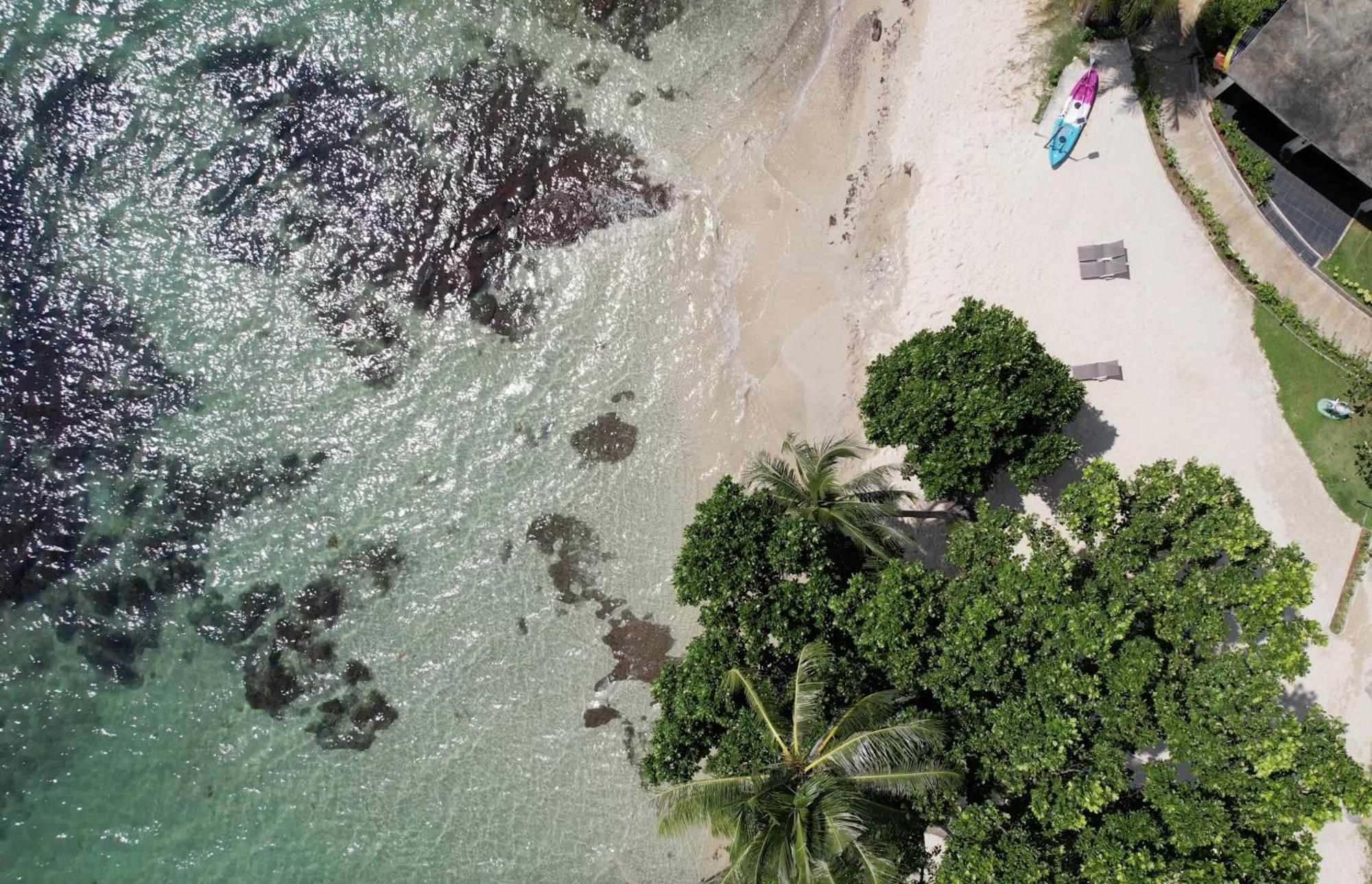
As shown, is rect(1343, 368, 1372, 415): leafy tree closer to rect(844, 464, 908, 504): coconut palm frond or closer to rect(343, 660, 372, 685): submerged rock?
rect(844, 464, 908, 504): coconut palm frond

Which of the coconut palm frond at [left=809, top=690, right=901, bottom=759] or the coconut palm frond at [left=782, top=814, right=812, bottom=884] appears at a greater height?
the coconut palm frond at [left=809, top=690, right=901, bottom=759]

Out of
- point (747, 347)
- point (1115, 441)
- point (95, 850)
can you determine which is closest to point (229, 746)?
point (95, 850)

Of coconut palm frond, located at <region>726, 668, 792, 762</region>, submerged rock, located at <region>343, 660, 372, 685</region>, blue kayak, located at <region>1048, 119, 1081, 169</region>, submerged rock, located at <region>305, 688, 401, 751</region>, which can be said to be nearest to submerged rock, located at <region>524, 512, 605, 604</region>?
submerged rock, located at <region>343, 660, 372, 685</region>

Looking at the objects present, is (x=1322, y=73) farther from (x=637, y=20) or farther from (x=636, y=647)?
(x=636, y=647)

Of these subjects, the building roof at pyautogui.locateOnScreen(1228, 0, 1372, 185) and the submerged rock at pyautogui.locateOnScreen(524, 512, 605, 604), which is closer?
the building roof at pyautogui.locateOnScreen(1228, 0, 1372, 185)

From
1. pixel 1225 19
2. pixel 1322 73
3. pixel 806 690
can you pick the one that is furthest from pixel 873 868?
pixel 1225 19

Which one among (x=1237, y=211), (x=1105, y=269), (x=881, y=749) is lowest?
(x=881, y=749)
